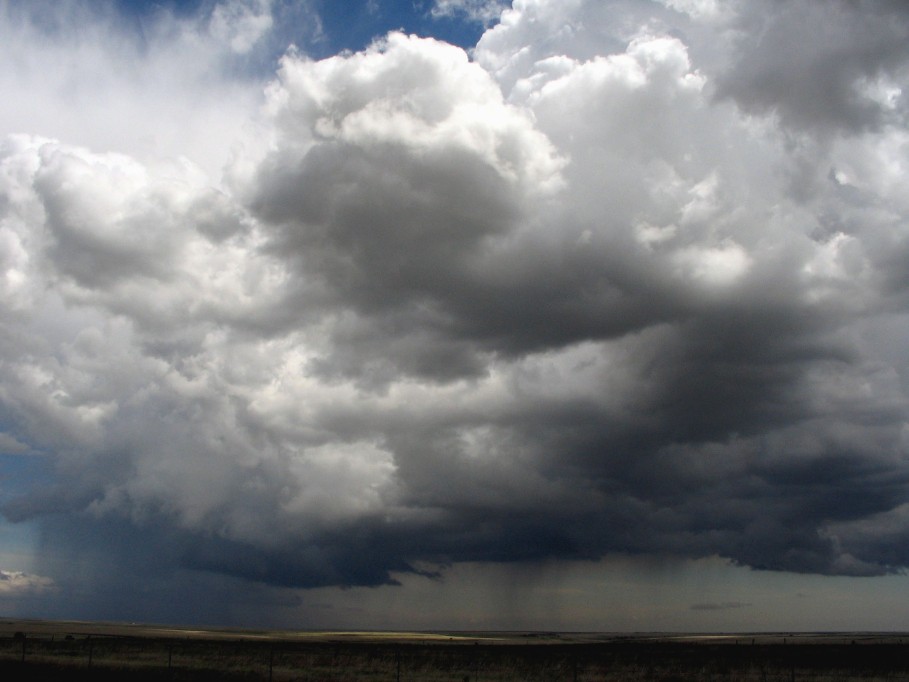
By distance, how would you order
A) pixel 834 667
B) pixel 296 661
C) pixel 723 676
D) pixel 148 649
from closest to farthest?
pixel 723 676 → pixel 834 667 → pixel 296 661 → pixel 148 649

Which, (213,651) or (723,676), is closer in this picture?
(723,676)

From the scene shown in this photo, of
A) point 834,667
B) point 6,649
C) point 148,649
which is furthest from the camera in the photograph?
point 148,649

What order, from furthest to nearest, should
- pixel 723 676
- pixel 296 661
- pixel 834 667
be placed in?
pixel 296 661 < pixel 834 667 < pixel 723 676

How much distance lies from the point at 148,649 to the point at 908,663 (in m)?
92.5

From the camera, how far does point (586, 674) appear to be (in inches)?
2798

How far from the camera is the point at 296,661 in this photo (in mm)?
89000

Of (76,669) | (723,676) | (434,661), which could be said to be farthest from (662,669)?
(76,669)

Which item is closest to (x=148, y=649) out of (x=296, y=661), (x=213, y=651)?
(x=213, y=651)

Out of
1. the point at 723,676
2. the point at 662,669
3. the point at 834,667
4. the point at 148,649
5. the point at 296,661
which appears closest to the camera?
the point at 723,676

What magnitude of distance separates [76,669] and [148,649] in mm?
35340

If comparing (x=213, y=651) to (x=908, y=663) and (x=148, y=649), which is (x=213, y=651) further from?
(x=908, y=663)

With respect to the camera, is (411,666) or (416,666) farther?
(411,666)

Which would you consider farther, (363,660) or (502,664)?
(363,660)

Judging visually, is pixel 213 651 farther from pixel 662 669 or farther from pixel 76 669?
pixel 662 669
